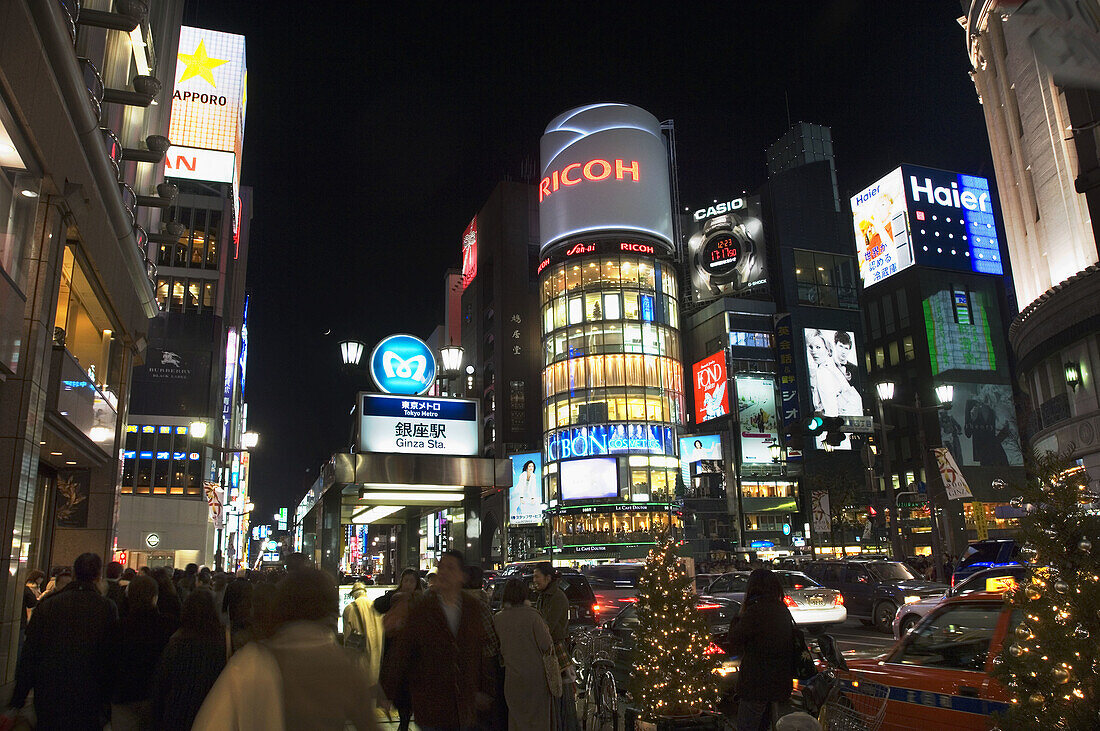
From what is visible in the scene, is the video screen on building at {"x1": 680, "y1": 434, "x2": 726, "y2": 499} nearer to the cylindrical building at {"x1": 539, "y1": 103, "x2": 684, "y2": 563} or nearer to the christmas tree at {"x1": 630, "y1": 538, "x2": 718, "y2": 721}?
the cylindrical building at {"x1": 539, "y1": 103, "x2": 684, "y2": 563}

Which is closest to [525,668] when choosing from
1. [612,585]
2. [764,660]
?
[764,660]

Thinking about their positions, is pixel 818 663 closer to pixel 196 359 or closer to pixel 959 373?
pixel 196 359

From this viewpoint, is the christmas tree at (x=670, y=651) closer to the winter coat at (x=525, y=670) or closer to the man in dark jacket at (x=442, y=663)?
the winter coat at (x=525, y=670)

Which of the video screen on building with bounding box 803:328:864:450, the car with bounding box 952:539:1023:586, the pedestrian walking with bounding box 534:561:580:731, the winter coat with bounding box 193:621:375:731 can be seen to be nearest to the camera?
the winter coat with bounding box 193:621:375:731

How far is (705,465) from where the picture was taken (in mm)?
82500

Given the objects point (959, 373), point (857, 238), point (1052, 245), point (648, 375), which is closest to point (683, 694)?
point (1052, 245)

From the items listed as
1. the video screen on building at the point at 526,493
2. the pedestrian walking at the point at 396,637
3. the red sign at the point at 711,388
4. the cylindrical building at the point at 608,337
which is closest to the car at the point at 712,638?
the pedestrian walking at the point at 396,637

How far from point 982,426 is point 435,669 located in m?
90.3

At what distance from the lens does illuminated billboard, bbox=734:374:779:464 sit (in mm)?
82062

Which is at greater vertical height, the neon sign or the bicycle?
the neon sign

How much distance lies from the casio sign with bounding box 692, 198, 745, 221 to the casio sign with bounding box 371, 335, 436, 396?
3062 inches

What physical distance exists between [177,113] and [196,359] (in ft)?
64.5

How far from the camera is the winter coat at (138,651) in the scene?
6.45 meters

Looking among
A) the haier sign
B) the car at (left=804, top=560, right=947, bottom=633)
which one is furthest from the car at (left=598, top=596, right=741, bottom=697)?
the haier sign
